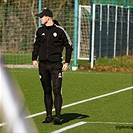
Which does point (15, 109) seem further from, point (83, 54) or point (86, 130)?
point (83, 54)

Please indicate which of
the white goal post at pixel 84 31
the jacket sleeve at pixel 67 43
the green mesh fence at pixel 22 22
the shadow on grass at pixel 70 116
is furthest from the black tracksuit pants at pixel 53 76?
the white goal post at pixel 84 31

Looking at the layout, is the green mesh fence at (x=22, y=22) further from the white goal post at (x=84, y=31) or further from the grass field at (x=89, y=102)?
the grass field at (x=89, y=102)

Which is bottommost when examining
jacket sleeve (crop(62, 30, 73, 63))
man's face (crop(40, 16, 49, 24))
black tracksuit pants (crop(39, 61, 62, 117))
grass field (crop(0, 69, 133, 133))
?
grass field (crop(0, 69, 133, 133))

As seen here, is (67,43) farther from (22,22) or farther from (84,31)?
(84,31)

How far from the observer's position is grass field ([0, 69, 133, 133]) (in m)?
8.29

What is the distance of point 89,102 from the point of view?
11945 mm

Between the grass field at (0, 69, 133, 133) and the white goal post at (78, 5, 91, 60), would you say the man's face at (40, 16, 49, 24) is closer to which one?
the grass field at (0, 69, 133, 133)

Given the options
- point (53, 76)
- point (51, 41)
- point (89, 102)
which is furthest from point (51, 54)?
point (89, 102)

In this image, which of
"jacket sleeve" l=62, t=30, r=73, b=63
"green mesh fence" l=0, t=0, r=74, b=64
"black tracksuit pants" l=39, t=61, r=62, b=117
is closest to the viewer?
"black tracksuit pants" l=39, t=61, r=62, b=117

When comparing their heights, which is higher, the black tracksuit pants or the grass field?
the black tracksuit pants

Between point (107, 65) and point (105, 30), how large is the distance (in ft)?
8.95

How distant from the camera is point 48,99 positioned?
8820mm

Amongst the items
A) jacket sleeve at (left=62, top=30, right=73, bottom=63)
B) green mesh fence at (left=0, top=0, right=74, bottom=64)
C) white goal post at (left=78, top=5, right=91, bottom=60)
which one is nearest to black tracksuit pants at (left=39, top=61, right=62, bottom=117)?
jacket sleeve at (left=62, top=30, right=73, bottom=63)

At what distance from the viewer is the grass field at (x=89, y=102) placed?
8.29 meters
